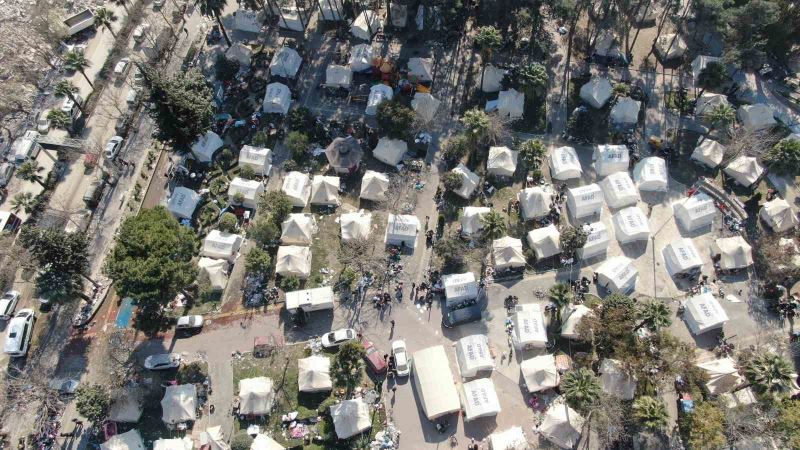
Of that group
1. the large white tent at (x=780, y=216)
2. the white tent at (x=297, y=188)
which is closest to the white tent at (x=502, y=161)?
the white tent at (x=297, y=188)

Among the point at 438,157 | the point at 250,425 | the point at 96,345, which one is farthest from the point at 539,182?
the point at 96,345

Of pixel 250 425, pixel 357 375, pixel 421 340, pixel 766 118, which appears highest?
pixel 766 118

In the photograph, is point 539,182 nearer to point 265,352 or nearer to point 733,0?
point 733,0

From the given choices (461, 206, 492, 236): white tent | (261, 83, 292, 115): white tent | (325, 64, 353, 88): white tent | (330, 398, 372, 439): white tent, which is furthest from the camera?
(325, 64, 353, 88): white tent

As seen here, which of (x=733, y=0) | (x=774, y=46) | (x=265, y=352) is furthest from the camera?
(x=774, y=46)

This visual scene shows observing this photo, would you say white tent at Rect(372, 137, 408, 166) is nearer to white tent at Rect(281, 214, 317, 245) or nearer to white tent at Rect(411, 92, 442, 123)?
white tent at Rect(411, 92, 442, 123)

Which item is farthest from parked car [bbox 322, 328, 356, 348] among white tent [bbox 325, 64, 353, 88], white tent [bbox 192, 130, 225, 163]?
white tent [bbox 325, 64, 353, 88]
